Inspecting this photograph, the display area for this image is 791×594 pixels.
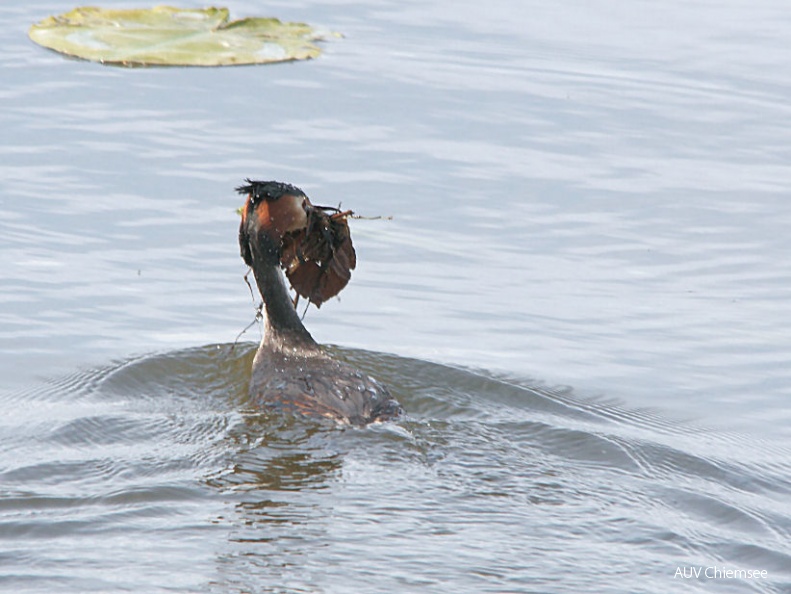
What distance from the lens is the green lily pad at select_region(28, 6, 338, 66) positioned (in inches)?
571

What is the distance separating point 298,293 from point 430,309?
5.55 ft

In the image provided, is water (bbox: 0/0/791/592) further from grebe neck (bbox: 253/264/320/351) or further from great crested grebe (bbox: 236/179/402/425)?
grebe neck (bbox: 253/264/320/351)

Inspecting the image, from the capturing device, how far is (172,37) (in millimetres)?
14938

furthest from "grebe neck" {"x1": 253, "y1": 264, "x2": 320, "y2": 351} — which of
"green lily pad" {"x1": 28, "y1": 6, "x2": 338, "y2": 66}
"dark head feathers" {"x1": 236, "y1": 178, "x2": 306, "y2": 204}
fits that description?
"green lily pad" {"x1": 28, "y1": 6, "x2": 338, "y2": 66}

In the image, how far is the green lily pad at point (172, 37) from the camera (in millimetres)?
14516

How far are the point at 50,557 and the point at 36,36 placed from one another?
10.0 m

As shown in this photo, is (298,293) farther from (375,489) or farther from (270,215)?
(375,489)

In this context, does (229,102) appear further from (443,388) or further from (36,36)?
(443,388)

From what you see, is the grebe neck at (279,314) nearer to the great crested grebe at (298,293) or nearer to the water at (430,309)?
the great crested grebe at (298,293)

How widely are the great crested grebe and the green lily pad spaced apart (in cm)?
581

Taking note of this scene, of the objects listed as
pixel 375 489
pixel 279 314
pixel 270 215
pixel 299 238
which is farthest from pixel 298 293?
pixel 375 489

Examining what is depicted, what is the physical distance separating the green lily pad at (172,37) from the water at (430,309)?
29 cm

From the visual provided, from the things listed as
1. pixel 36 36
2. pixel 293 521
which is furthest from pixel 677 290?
pixel 36 36

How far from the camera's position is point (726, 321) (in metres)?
10.2
